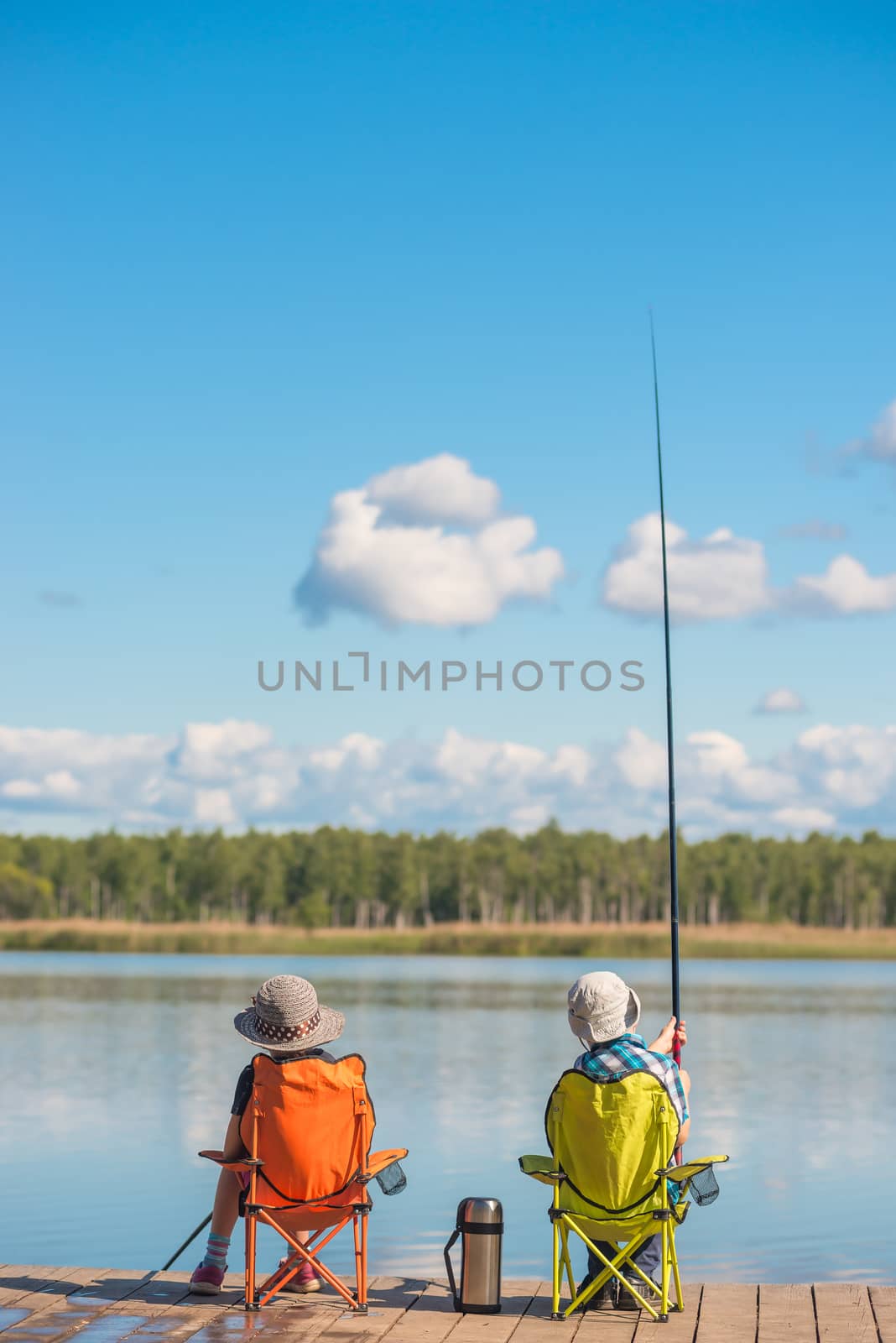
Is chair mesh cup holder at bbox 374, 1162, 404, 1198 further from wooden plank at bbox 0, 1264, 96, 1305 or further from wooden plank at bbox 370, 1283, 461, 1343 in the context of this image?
wooden plank at bbox 0, 1264, 96, 1305

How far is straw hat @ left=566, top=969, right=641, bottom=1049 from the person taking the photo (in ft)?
18.3

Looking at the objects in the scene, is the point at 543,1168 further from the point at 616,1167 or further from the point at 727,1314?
the point at 727,1314

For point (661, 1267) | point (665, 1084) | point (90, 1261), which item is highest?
point (665, 1084)

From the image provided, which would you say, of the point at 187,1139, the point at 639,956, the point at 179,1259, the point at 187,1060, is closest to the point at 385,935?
the point at 639,956

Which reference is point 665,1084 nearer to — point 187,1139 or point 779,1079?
point 187,1139

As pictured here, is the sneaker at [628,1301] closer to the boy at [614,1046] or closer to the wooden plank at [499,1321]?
the boy at [614,1046]

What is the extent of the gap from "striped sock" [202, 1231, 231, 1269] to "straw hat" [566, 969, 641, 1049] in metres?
1.49

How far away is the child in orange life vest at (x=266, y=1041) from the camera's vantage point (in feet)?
18.4

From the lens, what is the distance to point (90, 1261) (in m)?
8.73

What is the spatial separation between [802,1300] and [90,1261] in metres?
4.33

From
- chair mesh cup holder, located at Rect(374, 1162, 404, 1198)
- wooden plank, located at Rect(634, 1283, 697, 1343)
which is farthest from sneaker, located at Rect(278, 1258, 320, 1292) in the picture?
wooden plank, located at Rect(634, 1283, 697, 1343)

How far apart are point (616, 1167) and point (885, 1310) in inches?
45.2

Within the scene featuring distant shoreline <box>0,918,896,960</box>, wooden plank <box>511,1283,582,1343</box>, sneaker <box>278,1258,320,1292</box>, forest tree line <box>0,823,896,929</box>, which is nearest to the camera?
wooden plank <box>511,1283,582,1343</box>

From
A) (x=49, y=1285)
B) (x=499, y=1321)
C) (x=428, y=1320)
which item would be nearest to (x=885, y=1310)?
(x=499, y=1321)
